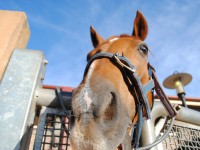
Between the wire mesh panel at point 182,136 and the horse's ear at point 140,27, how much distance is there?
110 cm

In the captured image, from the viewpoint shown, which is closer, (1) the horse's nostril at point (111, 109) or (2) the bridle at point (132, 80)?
(1) the horse's nostril at point (111, 109)

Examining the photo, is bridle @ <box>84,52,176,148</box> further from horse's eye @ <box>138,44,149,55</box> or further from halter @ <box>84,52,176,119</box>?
horse's eye @ <box>138,44,149,55</box>

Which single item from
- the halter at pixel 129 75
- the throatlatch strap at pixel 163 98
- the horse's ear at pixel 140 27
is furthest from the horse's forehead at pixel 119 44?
the throatlatch strap at pixel 163 98

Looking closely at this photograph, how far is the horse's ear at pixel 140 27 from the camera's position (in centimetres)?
206

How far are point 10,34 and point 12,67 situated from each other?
40cm

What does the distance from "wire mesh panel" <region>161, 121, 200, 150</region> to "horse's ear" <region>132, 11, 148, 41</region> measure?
43.2 inches

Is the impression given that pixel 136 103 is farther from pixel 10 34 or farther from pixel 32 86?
pixel 10 34

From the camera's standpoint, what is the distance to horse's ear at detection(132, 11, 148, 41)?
206cm

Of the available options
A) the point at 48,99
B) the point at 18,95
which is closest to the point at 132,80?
the point at 48,99

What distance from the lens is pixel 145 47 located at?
1935mm

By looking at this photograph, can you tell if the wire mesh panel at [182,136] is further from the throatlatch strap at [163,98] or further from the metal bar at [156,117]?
the throatlatch strap at [163,98]

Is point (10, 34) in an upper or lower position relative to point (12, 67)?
upper

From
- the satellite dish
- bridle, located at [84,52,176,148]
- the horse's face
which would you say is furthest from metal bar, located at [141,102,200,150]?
the satellite dish

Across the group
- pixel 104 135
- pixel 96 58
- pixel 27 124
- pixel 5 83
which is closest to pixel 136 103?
pixel 96 58
